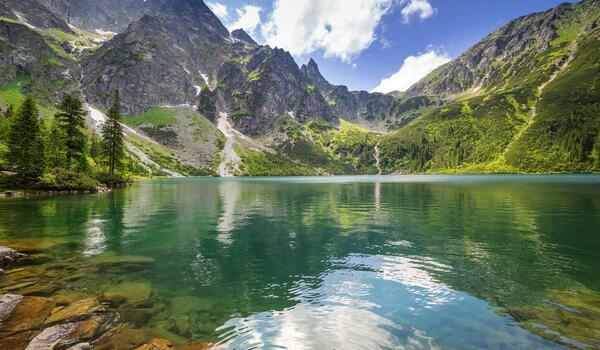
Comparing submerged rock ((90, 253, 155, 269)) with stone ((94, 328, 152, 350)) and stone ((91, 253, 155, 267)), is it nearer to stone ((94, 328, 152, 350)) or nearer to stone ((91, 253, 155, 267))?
stone ((91, 253, 155, 267))

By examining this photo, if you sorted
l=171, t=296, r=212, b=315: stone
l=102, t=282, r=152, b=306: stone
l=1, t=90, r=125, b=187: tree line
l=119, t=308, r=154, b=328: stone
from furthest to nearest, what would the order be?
l=1, t=90, r=125, b=187: tree line, l=102, t=282, r=152, b=306: stone, l=171, t=296, r=212, b=315: stone, l=119, t=308, r=154, b=328: stone

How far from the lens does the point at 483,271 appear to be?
806 inches

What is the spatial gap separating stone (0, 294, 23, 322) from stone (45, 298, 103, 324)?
1.73 meters

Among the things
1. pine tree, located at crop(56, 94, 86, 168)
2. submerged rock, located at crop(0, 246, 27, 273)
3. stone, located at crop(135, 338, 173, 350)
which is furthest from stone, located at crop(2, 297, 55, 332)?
pine tree, located at crop(56, 94, 86, 168)

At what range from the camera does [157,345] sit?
1064 centimetres

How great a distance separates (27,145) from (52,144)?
17918 millimetres

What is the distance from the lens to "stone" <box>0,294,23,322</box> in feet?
41.5

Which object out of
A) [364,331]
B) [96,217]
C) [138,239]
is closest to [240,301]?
[364,331]

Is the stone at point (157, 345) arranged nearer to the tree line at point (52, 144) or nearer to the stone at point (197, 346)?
the stone at point (197, 346)

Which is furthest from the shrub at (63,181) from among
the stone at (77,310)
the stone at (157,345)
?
the stone at (157,345)

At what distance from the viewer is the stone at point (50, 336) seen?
34.2 ft

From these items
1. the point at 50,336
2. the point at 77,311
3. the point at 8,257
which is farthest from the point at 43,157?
the point at 50,336

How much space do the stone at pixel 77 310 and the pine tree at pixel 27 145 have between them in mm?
70502

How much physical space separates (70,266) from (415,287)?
74.2 ft
